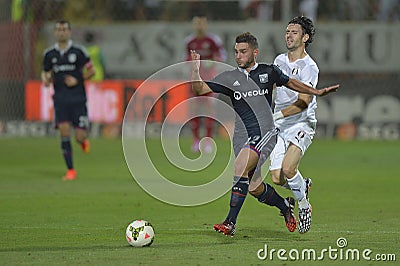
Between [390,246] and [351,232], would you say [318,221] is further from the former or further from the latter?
[390,246]

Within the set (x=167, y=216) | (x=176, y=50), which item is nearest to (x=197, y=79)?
(x=167, y=216)

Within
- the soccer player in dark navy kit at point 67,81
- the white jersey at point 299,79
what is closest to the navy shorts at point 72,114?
the soccer player in dark navy kit at point 67,81

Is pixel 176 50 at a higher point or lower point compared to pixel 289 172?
higher

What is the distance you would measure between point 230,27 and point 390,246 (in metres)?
13.7

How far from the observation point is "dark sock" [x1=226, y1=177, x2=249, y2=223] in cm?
901

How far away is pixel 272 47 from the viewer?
71.1 ft

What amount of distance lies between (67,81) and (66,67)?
0.22 m

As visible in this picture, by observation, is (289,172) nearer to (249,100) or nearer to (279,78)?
(249,100)

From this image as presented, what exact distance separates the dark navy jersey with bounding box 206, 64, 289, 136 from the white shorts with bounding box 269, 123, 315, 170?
1.71ft

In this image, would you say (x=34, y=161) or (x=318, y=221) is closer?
(x=318, y=221)

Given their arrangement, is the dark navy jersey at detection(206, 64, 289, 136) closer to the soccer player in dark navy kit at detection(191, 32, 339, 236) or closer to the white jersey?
the soccer player in dark navy kit at detection(191, 32, 339, 236)

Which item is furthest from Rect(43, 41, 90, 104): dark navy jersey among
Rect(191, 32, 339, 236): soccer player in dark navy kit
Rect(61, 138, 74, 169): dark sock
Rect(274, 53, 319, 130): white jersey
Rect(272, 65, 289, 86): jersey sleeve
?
Rect(272, 65, 289, 86): jersey sleeve

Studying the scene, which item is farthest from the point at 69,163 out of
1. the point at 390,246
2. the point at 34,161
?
the point at 390,246

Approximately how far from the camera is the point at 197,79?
28.8ft
